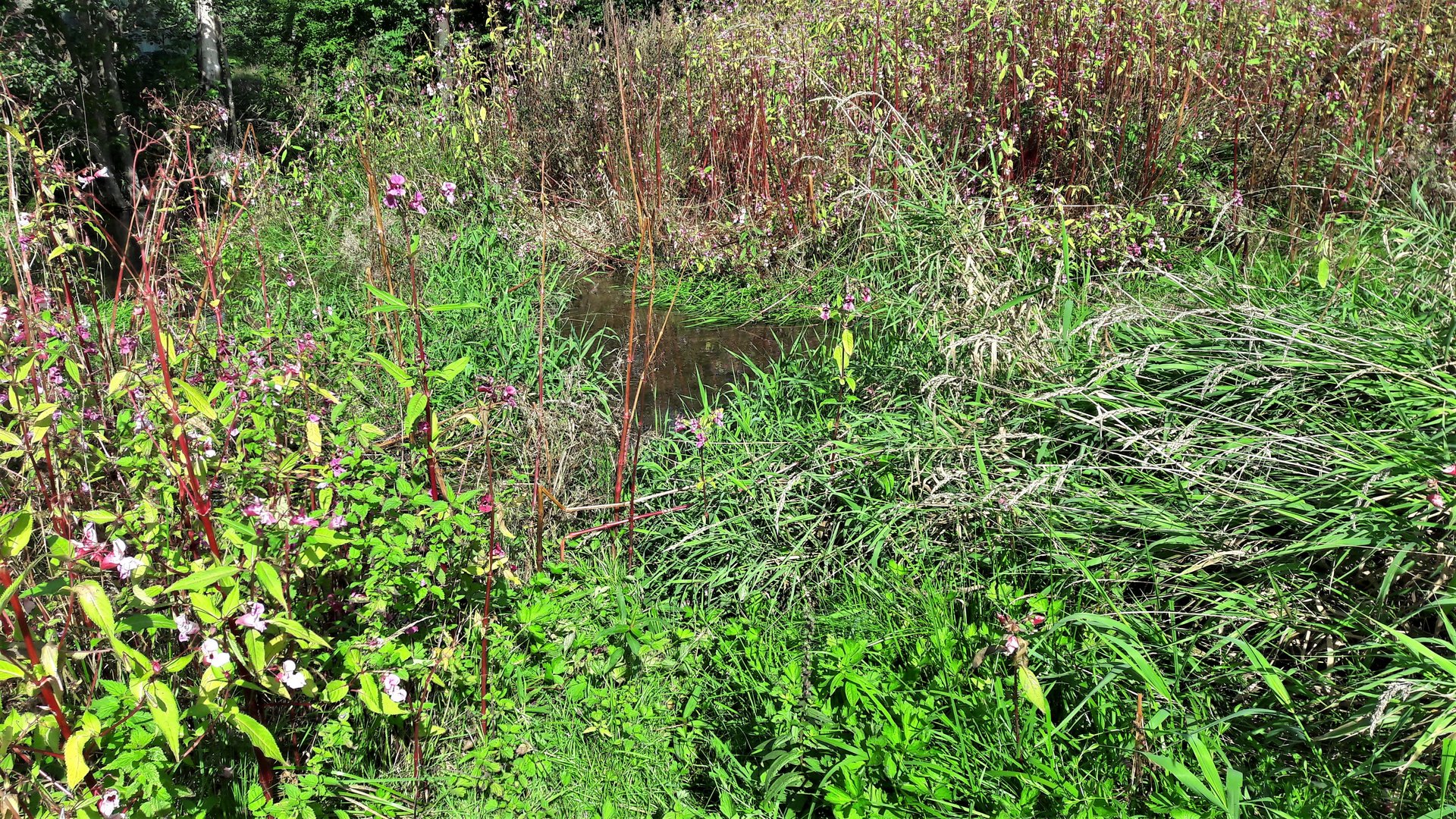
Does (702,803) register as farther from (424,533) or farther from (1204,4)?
(1204,4)

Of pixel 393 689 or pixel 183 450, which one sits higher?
pixel 183 450

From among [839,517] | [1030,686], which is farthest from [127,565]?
[839,517]

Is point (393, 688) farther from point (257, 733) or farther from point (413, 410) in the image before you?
point (413, 410)

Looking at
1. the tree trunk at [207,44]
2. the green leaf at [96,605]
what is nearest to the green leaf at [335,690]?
the green leaf at [96,605]

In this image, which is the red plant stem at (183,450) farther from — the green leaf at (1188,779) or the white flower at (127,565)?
the green leaf at (1188,779)

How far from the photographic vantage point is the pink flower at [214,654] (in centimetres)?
145

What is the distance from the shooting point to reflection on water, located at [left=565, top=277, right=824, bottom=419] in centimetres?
352

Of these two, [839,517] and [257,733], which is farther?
[839,517]

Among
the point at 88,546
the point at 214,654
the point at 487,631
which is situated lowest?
the point at 487,631

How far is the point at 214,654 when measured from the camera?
1.49 metres

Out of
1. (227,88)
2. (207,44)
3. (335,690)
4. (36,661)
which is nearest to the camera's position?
(36,661)

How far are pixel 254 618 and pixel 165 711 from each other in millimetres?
202

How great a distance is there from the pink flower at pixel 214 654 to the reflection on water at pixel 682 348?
183cm

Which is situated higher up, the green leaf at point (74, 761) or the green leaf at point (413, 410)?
the green leaf at point (413, 410)
